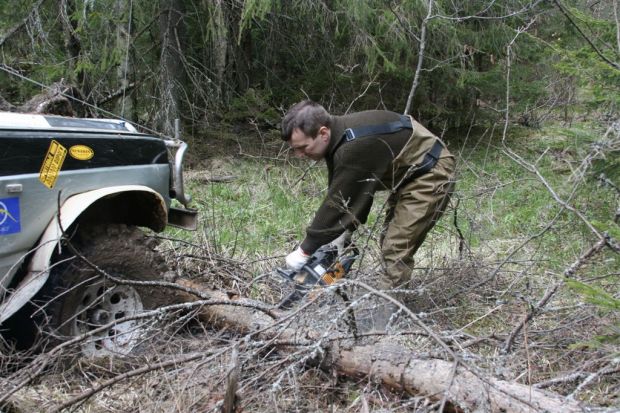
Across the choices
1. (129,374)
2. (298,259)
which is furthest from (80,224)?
(298,259)

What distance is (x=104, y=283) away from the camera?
3.52 meters

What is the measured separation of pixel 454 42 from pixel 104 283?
6987mm

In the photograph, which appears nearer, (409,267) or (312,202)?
(409,267)

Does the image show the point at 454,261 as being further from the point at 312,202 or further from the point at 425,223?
the point at 312,202

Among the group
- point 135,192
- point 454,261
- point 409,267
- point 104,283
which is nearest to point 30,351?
point 104,283

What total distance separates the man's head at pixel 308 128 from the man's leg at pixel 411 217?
731 millimetres

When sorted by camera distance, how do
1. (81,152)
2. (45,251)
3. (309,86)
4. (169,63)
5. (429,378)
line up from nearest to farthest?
(429,378) < (45,251) < (81,152) < (169,63) < (309,86)

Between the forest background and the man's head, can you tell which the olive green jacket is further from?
the forest background

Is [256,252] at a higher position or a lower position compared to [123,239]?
lower

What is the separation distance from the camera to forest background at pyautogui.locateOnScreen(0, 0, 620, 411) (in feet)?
18.5

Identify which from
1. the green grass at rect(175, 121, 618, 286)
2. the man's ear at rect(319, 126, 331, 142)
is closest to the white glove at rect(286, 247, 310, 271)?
the green grass at rect(175, 121, 618, 286)

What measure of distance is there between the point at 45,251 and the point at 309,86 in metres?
7.23

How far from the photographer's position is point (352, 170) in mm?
3844

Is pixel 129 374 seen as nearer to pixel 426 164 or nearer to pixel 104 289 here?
pixel 104 289
